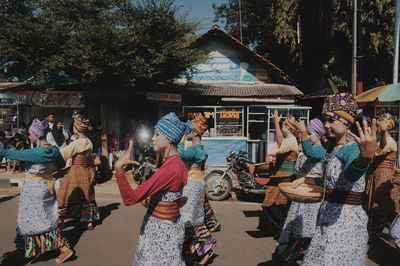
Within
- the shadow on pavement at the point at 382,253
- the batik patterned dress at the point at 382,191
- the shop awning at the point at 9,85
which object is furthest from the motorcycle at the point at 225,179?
the shop awning at the point at 9,85

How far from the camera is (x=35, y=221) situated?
13.0 feet

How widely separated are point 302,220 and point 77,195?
3.60 meters

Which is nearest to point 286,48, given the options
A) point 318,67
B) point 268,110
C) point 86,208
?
point 318,67

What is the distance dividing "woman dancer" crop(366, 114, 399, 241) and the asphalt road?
34 centimetres

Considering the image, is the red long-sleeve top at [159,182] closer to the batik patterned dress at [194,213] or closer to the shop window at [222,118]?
the batik patterned dress at [194,213]

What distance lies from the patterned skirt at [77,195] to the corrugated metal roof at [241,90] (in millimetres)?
6719

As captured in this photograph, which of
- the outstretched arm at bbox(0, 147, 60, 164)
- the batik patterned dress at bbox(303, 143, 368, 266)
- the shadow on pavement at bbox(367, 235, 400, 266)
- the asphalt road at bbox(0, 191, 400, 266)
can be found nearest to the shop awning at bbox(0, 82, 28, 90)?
the asphalt road at bbox(0, 191, 400, 266)

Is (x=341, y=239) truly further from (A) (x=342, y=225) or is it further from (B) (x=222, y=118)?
(B) (x=222, y=118)

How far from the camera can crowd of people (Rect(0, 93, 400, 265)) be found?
8.46 ft

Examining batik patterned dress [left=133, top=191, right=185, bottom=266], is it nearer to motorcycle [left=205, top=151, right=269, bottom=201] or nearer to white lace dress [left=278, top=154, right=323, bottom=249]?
white lace dress [left=278, top=154, right=323, bottom=249]

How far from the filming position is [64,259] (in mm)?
4164

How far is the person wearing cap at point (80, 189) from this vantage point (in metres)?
5.30

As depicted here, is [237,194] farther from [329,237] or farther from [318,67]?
Answer: [318,67]

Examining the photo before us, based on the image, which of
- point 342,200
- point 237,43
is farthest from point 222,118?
point 342,200
